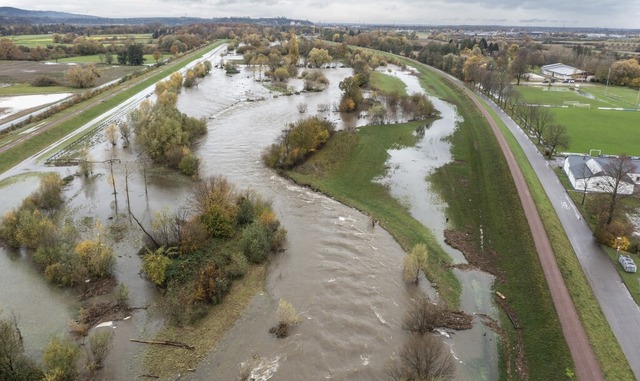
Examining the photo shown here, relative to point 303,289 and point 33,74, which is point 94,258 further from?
point 33,74

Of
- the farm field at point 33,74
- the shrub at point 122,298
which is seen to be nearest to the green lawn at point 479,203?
the shrub at point 122,298

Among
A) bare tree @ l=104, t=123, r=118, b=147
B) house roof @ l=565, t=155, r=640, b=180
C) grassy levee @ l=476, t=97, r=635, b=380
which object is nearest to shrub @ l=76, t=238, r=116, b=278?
grassy levee @ l=476, t=97, r=635, b=380

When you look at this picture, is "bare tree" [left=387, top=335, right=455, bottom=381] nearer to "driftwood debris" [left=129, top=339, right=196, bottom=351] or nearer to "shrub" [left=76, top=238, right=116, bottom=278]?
"driftwood debris" [left=129, top=339, right=196, bottom=351]

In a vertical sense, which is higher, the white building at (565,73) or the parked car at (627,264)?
the white building at (565,73)

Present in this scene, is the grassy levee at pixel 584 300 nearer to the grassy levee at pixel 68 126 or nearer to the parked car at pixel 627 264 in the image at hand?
the parked car at pixel 627 264

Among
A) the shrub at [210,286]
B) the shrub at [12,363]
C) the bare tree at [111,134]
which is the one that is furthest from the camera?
the bare tree at [111,134]

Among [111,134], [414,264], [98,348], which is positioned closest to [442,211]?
[414,264]

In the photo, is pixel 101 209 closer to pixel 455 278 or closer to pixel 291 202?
pixel 291 202
